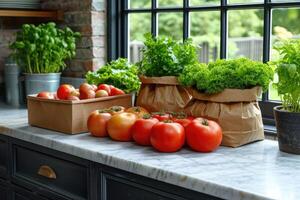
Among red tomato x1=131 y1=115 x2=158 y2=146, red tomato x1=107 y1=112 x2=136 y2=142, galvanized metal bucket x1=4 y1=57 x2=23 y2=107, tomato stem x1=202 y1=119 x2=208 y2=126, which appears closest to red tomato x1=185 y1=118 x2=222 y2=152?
tomato stem x1=202 y1=119 x2=208 y2=126

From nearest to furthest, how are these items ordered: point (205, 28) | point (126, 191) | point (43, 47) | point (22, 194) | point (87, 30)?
point (126, 191)
point (22, 194)
point (43, 47)
point (87, 30)
point (205, 28)

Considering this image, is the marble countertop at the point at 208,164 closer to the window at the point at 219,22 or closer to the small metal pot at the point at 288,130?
the small metal pot at the point at 288,130

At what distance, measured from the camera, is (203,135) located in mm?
1542

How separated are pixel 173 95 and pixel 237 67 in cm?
32

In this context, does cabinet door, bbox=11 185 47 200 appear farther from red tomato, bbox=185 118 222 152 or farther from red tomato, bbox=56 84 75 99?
red tomato, bbox=185 118 222 152

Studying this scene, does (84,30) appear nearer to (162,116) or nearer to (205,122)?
(162,116)

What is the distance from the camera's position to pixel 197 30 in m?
10.4

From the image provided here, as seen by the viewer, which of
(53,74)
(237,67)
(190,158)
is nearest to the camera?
(190,158)

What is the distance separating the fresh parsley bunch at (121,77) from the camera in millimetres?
2082

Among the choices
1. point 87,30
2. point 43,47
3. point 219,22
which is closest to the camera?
point 219,22

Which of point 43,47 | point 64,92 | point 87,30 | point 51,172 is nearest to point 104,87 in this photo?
point 64,92

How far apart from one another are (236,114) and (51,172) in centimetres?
73

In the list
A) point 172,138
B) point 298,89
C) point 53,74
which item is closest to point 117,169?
point 172,138

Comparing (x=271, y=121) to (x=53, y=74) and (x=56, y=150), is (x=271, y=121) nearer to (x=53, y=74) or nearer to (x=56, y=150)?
(x=56, y=150)
